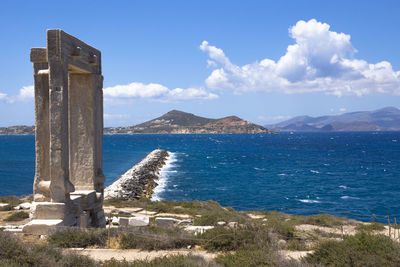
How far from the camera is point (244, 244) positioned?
26.6 ft

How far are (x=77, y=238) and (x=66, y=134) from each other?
302 centimetres

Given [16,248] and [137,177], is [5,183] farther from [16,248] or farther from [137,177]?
[16,248]

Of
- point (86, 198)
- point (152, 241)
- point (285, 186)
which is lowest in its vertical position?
point (285, 186)

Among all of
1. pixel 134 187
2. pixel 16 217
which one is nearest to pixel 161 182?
pixel 134 187

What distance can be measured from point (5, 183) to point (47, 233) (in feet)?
124

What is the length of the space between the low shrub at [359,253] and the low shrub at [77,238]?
5.04 m

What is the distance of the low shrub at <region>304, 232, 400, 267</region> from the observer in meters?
6.60

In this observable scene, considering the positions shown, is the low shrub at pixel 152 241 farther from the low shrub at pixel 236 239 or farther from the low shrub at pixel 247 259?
the low shrub at pixel 247 259

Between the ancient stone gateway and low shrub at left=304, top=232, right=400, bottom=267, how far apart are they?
21.6 ft

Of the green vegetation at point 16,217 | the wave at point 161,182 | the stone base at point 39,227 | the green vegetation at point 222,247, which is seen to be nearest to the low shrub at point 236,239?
the green vegetation at point 222,247

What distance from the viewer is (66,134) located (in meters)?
10.2

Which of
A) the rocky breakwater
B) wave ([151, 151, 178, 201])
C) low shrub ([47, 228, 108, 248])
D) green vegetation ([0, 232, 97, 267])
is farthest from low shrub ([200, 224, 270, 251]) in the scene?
wave ([151, 151, 178, 201])

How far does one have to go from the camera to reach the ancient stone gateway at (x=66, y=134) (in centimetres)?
988

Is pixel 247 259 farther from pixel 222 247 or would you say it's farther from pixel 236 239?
pixel 222 247
